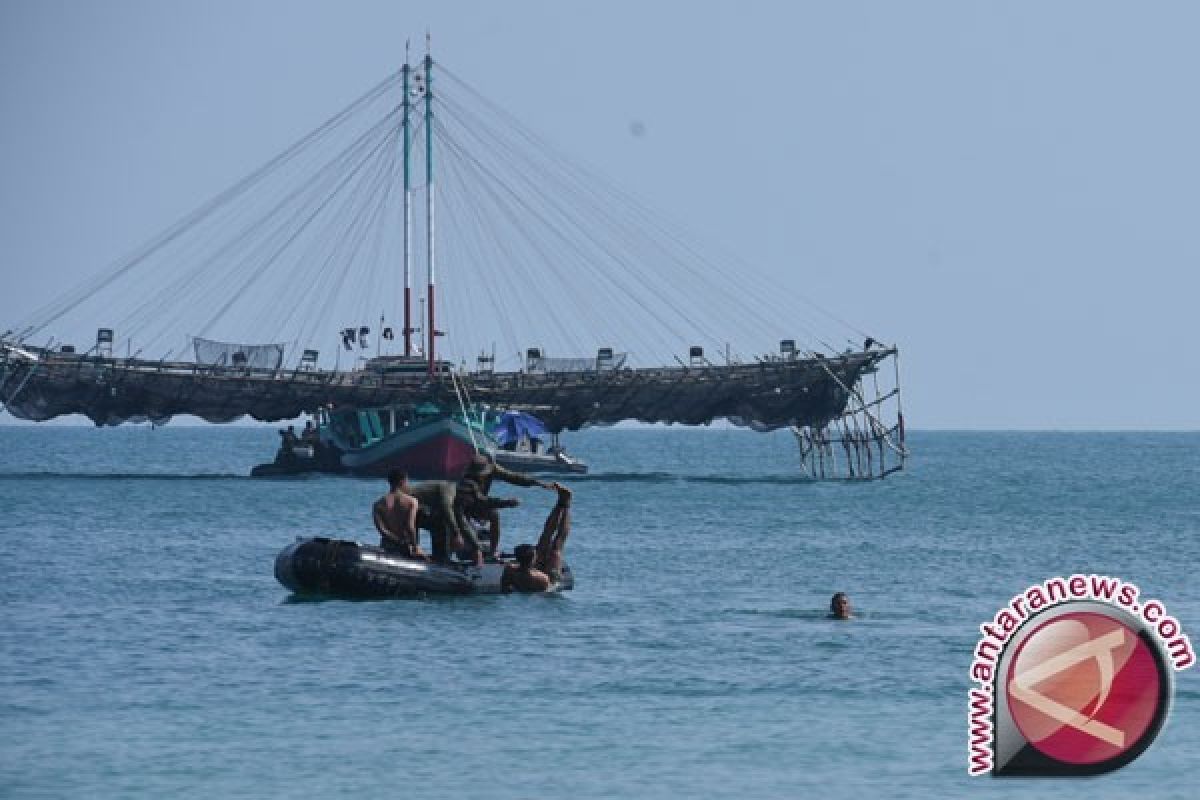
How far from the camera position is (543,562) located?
44.4 metres

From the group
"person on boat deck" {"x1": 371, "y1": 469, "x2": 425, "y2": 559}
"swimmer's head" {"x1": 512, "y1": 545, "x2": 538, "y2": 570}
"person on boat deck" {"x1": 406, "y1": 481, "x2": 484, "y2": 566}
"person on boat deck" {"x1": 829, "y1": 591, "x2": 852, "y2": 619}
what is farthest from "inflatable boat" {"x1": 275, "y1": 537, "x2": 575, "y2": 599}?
"person on boat deck" {"x1": 829, "y1": 591, "x2": 852, "y2": 619}

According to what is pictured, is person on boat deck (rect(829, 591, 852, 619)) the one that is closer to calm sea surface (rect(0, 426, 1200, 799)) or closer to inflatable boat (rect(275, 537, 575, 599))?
calm sea surface (rect(0, 426, 1200, 799))

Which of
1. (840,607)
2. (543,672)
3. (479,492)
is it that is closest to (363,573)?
(479,492)

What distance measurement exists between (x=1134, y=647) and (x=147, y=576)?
1542 inches

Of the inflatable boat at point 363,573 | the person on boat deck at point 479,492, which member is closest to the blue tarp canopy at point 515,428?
the person on boat deck at point 479,492

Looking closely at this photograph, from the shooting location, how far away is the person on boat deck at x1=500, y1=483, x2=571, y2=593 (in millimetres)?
43625

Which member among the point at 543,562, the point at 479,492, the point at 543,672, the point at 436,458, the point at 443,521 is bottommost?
the point at 543,672

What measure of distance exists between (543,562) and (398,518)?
153 inches

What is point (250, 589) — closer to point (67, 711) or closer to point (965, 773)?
point (67, 711)

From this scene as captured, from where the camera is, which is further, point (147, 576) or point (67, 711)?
point (147, 576)

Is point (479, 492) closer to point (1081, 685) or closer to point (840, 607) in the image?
point (840, 607)

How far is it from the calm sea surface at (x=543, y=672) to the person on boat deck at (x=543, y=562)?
0.40m

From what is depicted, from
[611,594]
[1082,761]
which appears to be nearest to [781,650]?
[611,594]

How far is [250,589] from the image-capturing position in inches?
1943
